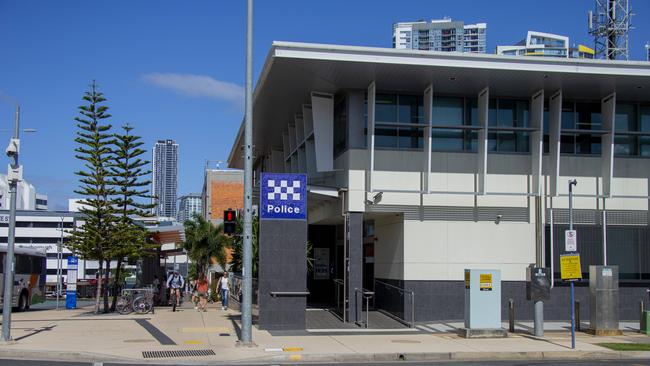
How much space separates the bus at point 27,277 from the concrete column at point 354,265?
16.4 meters

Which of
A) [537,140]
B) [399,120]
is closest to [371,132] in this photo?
[399,120]

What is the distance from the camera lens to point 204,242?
5597 cm

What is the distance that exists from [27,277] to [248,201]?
2085 centimetres

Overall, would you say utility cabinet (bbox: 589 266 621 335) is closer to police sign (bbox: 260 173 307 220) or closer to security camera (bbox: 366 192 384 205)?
security camera (bbox: 366 192 384 205)

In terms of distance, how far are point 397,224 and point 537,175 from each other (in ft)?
16.5

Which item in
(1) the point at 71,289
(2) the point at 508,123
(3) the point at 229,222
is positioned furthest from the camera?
(1) the point at 71,289

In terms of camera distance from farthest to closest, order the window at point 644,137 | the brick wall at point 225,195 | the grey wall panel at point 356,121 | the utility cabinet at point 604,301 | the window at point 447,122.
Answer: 1. the brick wall at point 225,195
2. the window at point 644,137
3. the window at point 447,122
4. the grey wall panel at point 356,121
5. the utility cabinet at point 604,301

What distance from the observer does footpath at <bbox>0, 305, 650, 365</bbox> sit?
51.9ft

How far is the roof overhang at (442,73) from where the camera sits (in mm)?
20625

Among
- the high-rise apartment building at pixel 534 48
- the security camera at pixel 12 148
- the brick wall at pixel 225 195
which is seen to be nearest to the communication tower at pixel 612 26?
the high-rise apartment building at pixel 534 48

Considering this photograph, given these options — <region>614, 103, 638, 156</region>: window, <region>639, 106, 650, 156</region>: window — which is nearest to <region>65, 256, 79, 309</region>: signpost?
<region>614, 103, 638, 156</region>: window

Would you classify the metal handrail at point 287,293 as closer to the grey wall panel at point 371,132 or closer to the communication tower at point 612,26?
the grey wall panel at point 371,132

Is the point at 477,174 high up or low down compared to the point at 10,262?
up

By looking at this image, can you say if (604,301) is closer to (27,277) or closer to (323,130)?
(323,130)
